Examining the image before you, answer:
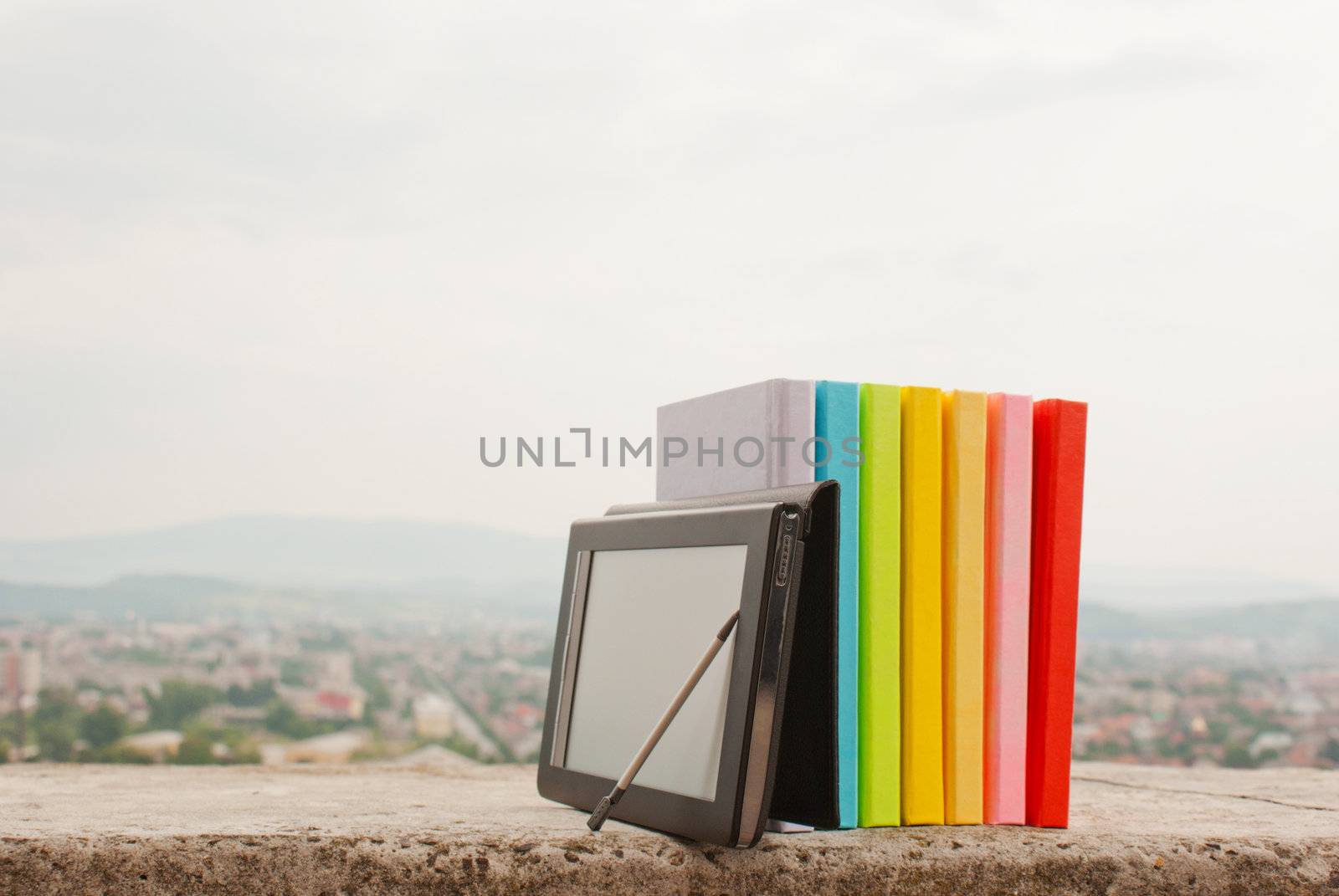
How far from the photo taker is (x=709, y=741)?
0.73 meters

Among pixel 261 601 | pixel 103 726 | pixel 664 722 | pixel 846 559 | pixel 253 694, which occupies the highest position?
pixel 846 559

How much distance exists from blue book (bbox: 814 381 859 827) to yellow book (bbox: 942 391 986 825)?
0.08 metres

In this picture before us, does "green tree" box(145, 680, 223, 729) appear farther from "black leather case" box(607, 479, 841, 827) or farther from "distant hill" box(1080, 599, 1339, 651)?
"black leather case" box(607, 479, 841, 827)

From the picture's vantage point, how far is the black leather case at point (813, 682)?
0.77 m

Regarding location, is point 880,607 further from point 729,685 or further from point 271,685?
point 271,685

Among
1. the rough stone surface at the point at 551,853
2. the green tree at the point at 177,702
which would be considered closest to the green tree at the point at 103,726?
the green tree at the point at 177,702

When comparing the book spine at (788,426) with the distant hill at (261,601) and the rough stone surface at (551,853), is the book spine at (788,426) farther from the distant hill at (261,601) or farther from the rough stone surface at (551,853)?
the distant hill at (261,601)

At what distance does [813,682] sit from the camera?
2.59 feet

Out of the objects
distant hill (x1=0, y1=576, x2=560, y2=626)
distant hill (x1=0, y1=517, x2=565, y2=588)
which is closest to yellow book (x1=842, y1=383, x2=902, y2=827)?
distant hill (x1=0, y1=576, x2=560, y2=626)

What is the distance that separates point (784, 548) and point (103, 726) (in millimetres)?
4676

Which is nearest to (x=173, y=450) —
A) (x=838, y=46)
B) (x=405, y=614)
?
(x=405, y=614)

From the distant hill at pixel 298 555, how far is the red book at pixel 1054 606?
4.96 metres

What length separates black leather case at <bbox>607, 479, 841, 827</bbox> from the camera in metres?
0.77

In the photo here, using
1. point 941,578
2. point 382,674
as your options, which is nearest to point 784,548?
point 941,578
